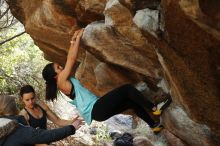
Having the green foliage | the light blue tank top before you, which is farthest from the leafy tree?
the light blue tank top

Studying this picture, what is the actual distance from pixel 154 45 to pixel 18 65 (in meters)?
11.3

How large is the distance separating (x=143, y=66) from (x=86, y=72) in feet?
6.53

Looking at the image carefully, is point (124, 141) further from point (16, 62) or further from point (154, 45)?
point (16, 62)

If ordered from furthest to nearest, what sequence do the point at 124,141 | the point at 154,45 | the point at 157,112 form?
1. the point at 124,141
2. the point at 157,112
3. the point at 154,45

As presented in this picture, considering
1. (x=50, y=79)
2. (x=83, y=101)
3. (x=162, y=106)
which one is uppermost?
(x=50, y=79)

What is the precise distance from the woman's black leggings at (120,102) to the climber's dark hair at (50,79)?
2.29 ft

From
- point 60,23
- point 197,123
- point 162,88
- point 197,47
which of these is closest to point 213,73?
point 197,47

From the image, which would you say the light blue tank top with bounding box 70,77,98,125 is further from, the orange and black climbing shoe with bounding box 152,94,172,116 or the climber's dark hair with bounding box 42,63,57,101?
the orange and black climbing shoe with bounding box 152,94,172,116

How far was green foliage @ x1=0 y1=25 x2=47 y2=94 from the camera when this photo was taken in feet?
46.3

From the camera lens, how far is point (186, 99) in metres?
4.83

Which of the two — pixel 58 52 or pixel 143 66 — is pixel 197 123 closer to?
pixel 143 66

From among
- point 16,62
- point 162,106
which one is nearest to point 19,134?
point 162,106

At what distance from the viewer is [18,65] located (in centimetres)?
1531

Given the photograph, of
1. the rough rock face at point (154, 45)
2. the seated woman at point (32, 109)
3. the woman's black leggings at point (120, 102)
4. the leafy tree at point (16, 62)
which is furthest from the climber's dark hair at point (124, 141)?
the leafy tree at point (16, 62)
